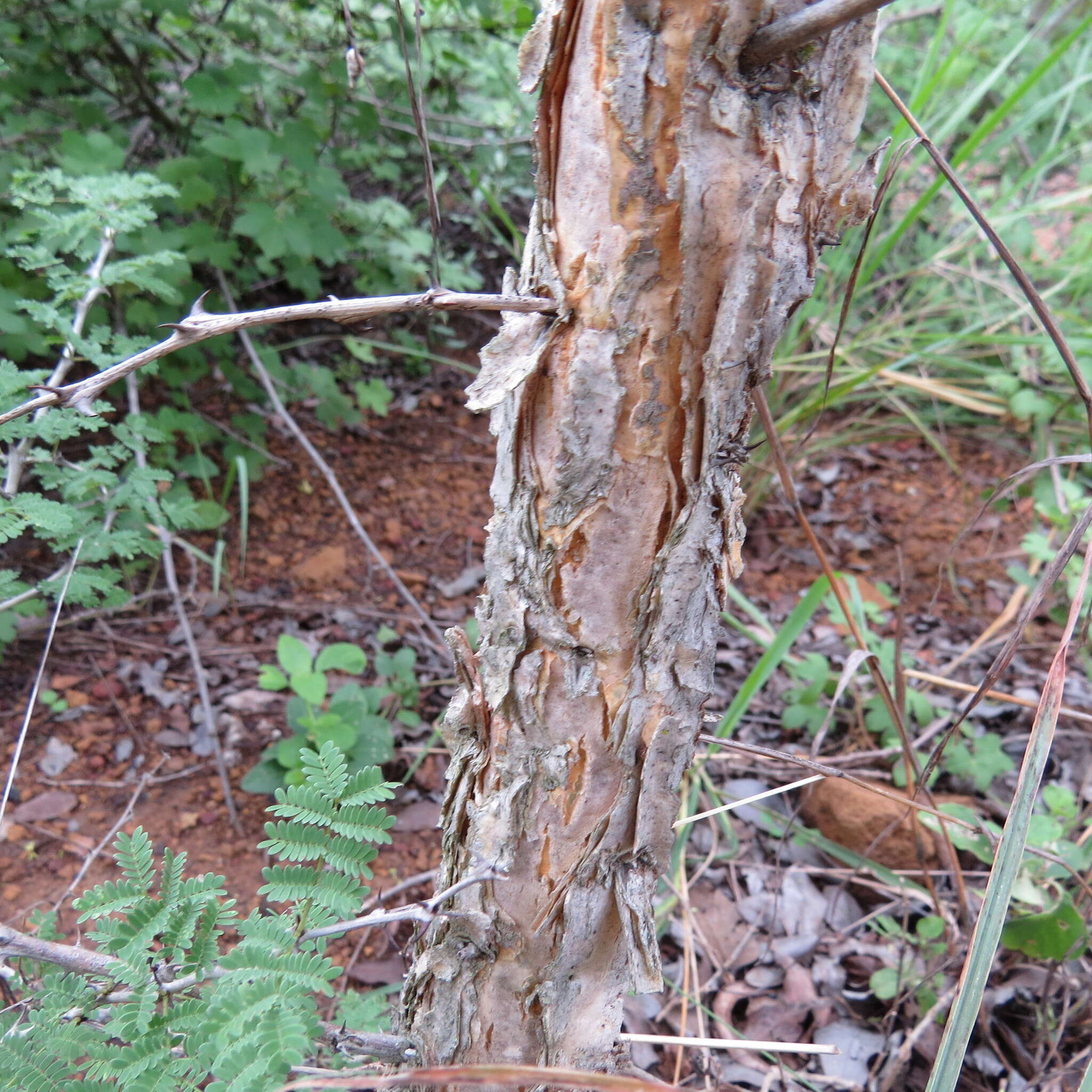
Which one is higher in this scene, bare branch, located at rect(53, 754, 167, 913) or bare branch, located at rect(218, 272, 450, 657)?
bare branch, located at rect(218, 272, 450, 657)

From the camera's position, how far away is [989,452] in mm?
2766

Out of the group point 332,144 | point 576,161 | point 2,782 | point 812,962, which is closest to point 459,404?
point 332,144

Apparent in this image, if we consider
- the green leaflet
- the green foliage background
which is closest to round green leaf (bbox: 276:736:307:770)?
the green foliage background

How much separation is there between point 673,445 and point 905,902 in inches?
46.6

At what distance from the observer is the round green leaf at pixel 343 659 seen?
68.2 inches

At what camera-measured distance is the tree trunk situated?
60cm

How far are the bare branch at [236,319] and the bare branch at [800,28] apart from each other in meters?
0.27

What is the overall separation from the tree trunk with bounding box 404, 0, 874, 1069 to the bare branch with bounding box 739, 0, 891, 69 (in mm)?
11

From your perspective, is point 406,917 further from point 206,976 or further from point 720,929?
point 720,929

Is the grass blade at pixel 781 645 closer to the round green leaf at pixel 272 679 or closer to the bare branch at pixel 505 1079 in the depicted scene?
the bare branch at pixel 505 1079

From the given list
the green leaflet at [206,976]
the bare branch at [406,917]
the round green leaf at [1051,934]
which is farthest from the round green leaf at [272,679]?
the round green leaf at [1051,934]

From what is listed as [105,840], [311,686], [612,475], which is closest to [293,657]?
[311,686]

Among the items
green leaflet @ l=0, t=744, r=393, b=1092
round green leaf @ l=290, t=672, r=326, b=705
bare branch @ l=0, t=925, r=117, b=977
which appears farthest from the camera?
round green leaf @ l=290, t=672, r=326, b=705

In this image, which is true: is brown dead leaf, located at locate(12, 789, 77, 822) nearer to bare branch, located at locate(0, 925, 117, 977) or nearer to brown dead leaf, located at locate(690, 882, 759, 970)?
bare branch, located at locate(0, 925, 117, 977)
